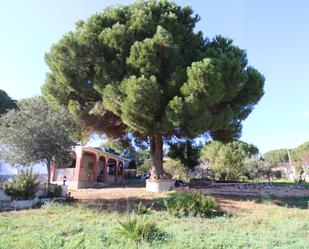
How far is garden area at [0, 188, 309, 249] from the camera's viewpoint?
19.4ft

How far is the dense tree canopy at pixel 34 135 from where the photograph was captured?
1305 centimetres

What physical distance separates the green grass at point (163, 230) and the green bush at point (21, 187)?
2.35 metres

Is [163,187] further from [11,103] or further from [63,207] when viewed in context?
[11,103]

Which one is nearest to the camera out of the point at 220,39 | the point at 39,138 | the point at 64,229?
the point at 64,229

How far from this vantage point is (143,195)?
14477 millimetres

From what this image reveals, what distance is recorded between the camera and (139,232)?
621 cm

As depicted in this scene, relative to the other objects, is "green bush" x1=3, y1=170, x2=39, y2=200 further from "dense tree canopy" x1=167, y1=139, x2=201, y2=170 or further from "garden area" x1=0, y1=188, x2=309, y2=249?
"dense tree canopy" x1=167, y1=139, x2=201, y2=170

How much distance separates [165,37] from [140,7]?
12.2ft

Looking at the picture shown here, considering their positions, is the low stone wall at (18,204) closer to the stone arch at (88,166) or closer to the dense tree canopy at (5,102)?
the stone arch at (88,166)

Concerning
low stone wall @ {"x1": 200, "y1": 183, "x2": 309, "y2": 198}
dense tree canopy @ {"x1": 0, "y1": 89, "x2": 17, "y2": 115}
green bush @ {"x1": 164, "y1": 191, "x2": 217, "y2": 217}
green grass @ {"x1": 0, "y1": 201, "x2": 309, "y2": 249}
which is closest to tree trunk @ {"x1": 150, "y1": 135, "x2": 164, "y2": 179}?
low stone wall @ {"x1": 200, "y1": 183, "x2": 309, "y2": 198}

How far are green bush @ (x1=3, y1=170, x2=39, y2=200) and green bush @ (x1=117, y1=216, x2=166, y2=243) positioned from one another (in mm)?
7685

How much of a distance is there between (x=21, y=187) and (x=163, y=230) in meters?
7.76

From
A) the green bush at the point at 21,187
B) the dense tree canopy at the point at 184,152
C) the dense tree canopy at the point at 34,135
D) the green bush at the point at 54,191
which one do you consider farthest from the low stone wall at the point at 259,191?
the green bush at the point at 21,187

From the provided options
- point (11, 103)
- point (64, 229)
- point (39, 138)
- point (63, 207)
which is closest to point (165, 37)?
point (39, 138)
